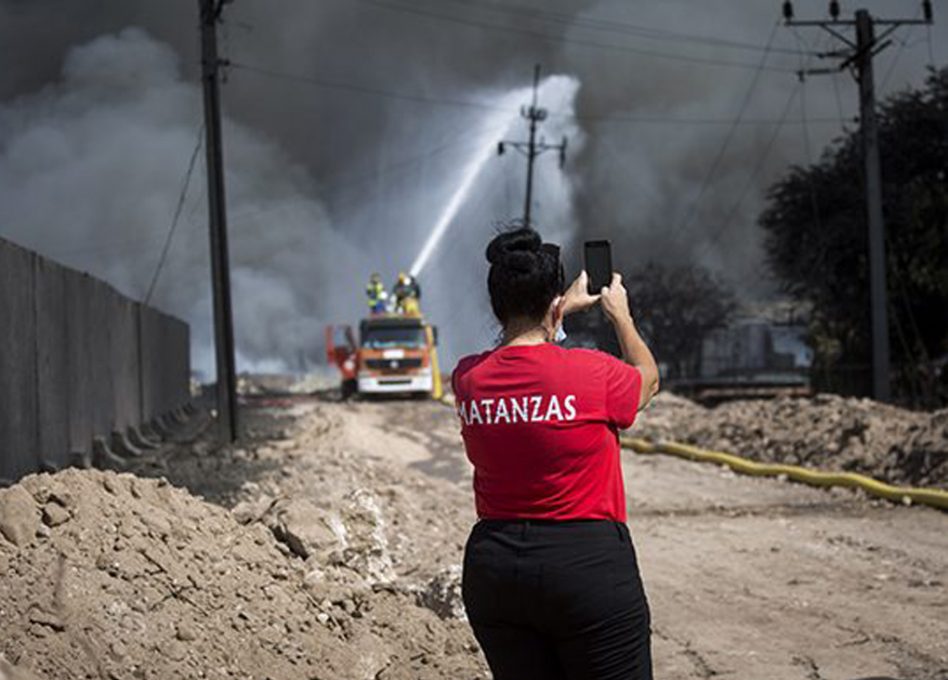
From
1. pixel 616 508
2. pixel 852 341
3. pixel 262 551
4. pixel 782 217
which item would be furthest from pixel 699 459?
pixel 782 217

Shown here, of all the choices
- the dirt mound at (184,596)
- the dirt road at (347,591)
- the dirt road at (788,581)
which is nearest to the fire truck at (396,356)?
the dirt road at (788,581)

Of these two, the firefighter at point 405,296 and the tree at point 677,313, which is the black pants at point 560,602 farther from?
the tree at point 677,313

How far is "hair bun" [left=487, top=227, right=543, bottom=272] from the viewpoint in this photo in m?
3.18

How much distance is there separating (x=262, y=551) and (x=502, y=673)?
3.66 meters

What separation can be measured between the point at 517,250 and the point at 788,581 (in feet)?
21.1

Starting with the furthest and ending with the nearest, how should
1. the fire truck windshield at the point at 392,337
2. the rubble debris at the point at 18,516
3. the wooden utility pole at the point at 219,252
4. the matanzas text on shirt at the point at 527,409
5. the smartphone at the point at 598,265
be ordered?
the fire truck windshield at the point at 392,337
the wooden utility pole at the point at 219,252
the rubble debris at the point at 18,516
the smartphone at the point at 598,265
the matanzas text on shirt at the point at 527,409

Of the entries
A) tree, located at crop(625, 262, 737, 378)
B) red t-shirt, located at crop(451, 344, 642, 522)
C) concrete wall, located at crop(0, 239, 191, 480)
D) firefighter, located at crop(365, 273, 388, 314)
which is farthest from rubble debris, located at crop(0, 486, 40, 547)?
tree, located at crop(625, 262, 737, 378)

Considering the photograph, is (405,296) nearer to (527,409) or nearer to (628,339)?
(628,339)

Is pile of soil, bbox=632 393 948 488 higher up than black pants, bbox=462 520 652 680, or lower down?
lower down

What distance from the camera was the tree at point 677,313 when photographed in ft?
176

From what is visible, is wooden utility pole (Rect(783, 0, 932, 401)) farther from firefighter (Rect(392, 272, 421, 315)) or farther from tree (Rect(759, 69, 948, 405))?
firefighter (Rect(392, 272, 421, 315))

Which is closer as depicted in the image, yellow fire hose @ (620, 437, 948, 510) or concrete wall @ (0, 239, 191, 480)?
concrete wall @ (0, 239, 191, 480)

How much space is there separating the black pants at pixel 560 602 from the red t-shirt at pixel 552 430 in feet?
0.18

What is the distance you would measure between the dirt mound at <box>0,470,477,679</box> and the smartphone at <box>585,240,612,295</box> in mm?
2584
